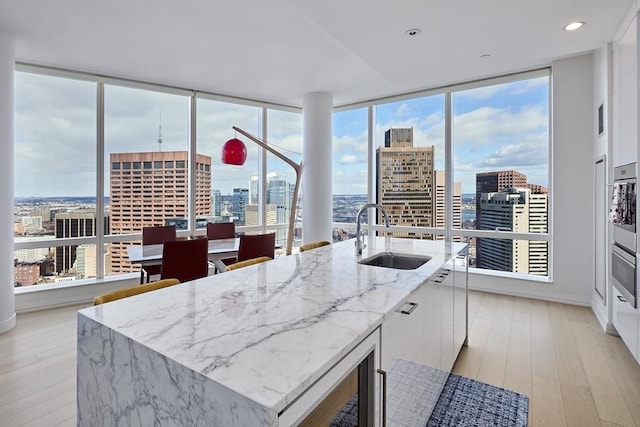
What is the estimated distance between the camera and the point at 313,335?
1.07m

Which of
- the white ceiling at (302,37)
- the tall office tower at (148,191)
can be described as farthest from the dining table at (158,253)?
the white ceiling at (302,37)

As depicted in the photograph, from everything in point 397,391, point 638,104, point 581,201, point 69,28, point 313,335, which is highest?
point 69,28

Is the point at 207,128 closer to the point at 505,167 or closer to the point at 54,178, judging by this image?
the point at 54,178

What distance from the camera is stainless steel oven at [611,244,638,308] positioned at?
8.28 ft

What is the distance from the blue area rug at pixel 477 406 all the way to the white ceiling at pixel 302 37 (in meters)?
2.88

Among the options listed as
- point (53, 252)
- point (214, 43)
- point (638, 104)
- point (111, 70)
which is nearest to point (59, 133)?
point (111, 70)

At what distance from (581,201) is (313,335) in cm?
440

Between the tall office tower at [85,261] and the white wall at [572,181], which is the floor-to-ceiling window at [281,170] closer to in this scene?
the tall office tower at [85,261]

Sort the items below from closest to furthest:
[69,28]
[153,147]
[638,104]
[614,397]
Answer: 1. [614,397]
2. [638,104]
3. [69,28]
4. [153,147]

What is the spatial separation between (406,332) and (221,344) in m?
0.83

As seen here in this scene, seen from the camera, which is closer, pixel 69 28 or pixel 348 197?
pixel 69 28

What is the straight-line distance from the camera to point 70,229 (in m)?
4.41

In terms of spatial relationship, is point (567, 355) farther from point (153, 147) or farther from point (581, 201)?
point (153, 147)

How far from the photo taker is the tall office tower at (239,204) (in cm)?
577
